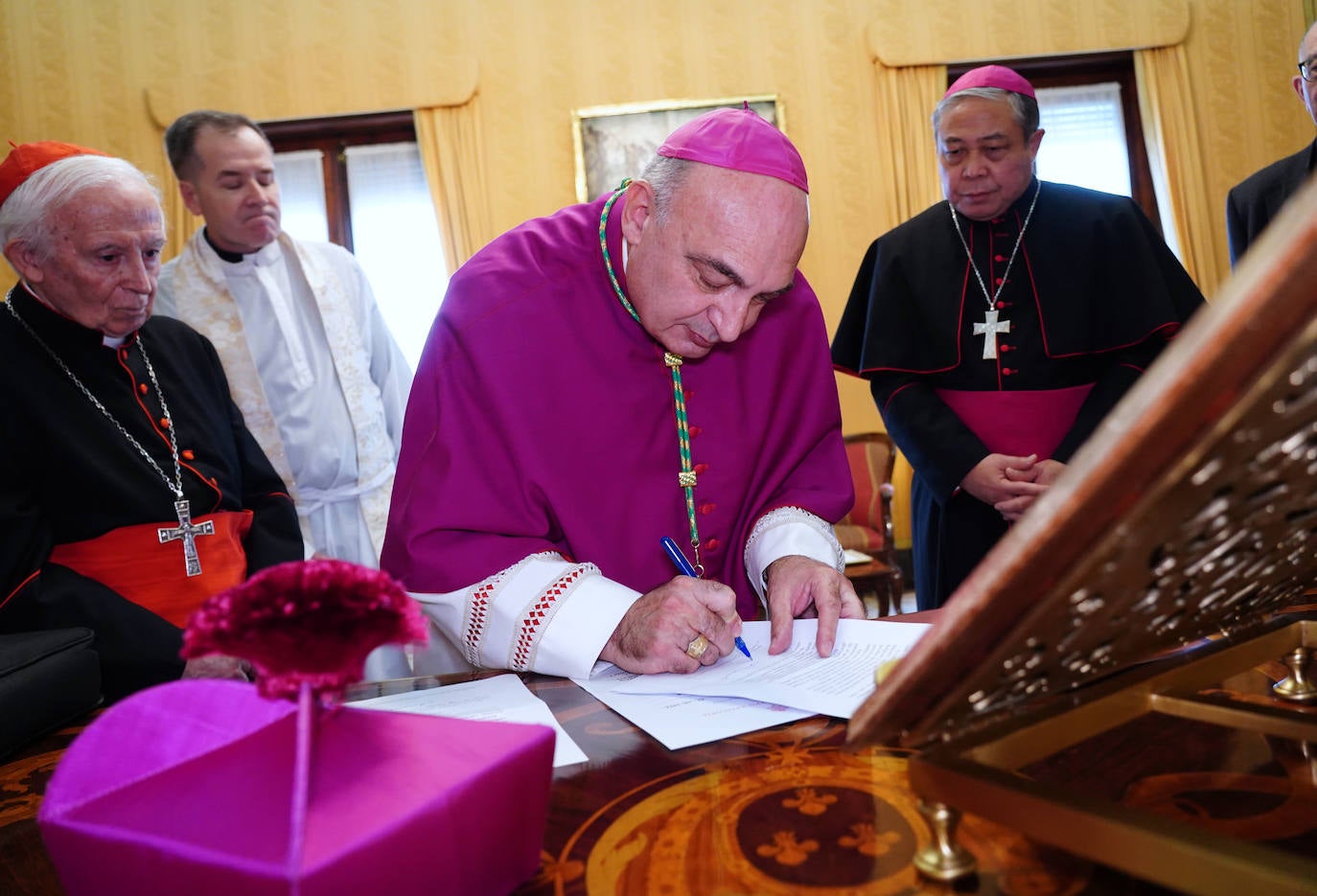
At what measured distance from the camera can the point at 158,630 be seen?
2209 millimetres

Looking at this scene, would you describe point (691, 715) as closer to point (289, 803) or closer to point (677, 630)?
point (677, 630)

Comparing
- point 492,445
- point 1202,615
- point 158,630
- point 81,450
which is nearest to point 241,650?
point 1202,615

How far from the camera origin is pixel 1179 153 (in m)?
8.32

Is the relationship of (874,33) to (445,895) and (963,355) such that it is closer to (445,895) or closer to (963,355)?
(963,355)

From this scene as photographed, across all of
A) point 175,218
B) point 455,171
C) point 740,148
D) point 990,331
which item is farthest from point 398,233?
point 740,148

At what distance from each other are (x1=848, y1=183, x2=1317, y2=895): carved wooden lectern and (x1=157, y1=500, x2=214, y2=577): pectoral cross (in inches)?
83.2

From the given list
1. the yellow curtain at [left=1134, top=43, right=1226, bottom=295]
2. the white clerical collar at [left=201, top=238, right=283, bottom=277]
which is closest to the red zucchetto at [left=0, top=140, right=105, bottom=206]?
the white clerical collar at [left=201, top=238, right=283, bottom=277]

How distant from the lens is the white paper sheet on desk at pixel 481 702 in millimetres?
1271

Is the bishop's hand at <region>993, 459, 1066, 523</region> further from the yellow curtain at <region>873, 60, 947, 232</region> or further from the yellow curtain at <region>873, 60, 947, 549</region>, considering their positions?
the yellow curtain at <region>873, 60, 947, 232</region>

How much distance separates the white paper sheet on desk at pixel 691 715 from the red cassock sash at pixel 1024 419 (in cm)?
202

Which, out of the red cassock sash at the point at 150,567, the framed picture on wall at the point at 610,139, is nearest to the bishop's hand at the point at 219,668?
the red cassock sash at the point at 150,567

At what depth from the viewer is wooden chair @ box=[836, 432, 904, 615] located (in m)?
5.81

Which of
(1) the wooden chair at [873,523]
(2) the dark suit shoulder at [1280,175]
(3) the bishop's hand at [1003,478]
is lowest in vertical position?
(1) the wooden chair at [873,523]

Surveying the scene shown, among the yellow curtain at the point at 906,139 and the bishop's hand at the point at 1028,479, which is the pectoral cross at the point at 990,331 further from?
the yellow curtain at the point at 906,139
